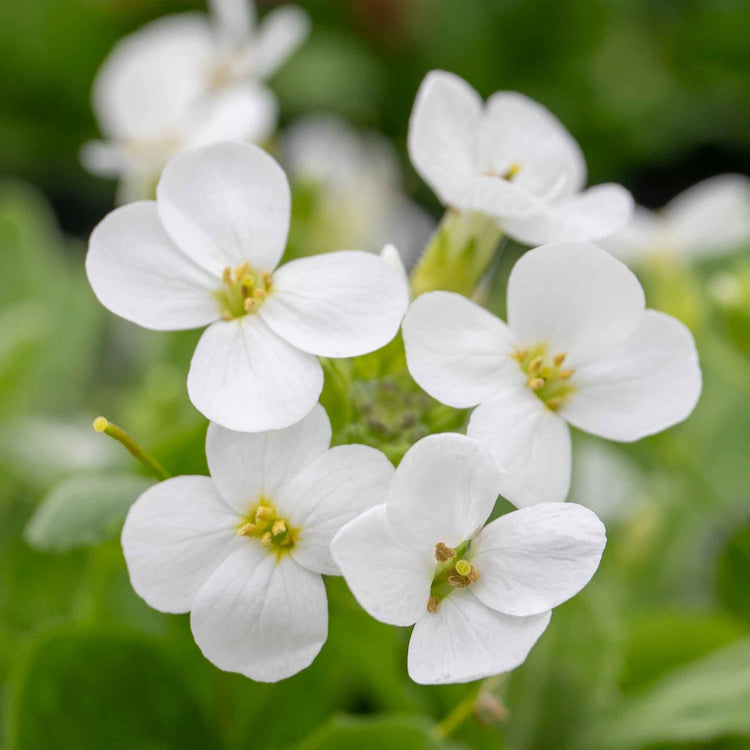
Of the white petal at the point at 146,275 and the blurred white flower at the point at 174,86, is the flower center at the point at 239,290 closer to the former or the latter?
the white petal at the point at 146,275

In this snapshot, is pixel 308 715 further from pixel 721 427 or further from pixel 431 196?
pixel 431 196

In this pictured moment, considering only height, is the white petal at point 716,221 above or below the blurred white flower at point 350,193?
above

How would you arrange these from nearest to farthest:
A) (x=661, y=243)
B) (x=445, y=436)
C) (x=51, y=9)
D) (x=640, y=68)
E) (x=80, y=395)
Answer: (x=445, y=436) < (x=661, y=243) < (x=80, y=395) < (x=51, y=9) < (x=640, y=68)

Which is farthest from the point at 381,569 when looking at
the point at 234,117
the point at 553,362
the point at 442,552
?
the point at 234,117

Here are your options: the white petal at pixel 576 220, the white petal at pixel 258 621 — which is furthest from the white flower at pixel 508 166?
the white petal at pixel 258 621

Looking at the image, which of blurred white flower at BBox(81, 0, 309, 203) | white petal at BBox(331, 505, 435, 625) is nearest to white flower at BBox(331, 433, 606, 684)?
white petal at BBox(331, 505, 435, 625)

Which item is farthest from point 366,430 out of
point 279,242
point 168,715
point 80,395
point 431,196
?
point 431,196

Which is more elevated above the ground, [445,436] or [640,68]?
[445,436]
